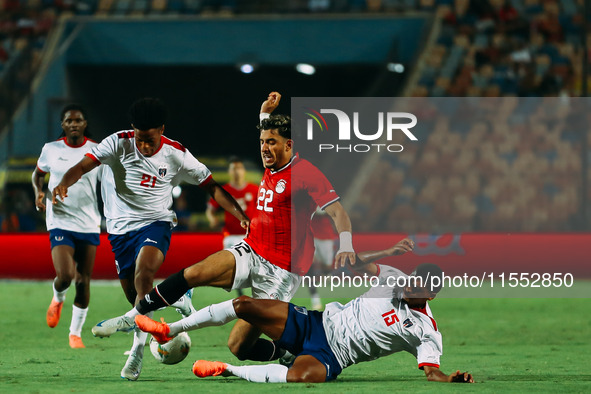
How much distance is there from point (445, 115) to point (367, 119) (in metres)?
9.10

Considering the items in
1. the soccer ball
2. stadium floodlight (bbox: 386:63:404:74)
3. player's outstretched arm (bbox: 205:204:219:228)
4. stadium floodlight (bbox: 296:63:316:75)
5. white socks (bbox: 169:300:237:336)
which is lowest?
the soccer ball

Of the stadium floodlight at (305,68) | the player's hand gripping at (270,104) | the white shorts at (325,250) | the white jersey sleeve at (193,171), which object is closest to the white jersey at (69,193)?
the white jersey sleeve at (193,171)

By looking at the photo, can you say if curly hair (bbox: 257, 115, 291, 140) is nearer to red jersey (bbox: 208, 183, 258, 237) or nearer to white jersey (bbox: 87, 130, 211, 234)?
white jersey (bbox: 87, 130, 211, 234)

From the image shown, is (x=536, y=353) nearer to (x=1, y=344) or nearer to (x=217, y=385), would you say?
(x=217, y=385)

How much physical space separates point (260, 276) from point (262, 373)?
910 millimetres

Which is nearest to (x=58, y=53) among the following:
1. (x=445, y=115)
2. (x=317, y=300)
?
(x=445, y=115)

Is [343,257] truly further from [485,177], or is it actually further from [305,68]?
[305,68]

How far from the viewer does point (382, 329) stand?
7027 millimetres

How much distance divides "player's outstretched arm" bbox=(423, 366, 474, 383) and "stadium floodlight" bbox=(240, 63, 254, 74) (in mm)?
18514

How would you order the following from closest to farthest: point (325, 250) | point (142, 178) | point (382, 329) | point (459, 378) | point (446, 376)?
point (459, 378)
point (446, 376)
point (382, 329)
point (142, 178)
point (325, 250)

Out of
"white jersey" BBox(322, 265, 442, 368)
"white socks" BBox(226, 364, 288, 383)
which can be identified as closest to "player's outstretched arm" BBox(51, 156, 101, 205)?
"white socks" BBox(226, 364, 288, 383)

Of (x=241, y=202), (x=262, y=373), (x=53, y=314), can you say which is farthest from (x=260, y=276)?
(x=241, y=202)

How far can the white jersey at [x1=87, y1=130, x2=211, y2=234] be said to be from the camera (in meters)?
7.84

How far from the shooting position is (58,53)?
81.5ft
